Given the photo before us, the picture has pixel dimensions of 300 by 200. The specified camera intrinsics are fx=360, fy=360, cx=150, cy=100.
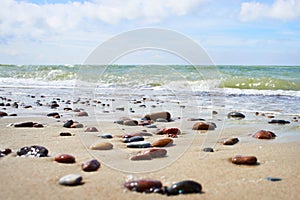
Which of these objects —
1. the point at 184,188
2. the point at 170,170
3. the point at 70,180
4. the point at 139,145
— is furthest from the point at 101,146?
the point at 184,188

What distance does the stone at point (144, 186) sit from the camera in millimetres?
2098

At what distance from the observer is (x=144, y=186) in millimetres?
2105

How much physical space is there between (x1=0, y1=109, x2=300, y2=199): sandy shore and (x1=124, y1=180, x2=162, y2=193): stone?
0.13 feet

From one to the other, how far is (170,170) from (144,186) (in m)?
0.55

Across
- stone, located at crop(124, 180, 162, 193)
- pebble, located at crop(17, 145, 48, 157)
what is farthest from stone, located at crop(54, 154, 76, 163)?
stone, located at crop(124, 180, 162, 193)

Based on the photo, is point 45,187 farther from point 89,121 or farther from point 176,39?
point 89,121

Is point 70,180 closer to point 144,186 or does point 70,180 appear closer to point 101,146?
point 144,186

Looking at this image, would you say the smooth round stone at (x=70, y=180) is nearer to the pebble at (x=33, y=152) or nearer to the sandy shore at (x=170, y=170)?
the sandy shore at (x=170, y=170)

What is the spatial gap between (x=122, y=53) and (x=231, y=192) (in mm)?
2298

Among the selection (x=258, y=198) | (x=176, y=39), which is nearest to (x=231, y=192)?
(x=258, y=198)

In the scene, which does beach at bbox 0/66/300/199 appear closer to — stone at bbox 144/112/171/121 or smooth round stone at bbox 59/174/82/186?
smooth round stone at bbox 59/174/82/186

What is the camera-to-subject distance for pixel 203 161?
2975 millimetres

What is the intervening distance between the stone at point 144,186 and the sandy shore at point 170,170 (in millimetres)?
40

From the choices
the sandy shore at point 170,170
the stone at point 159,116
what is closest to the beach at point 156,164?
the sandy shore at point 170,170
